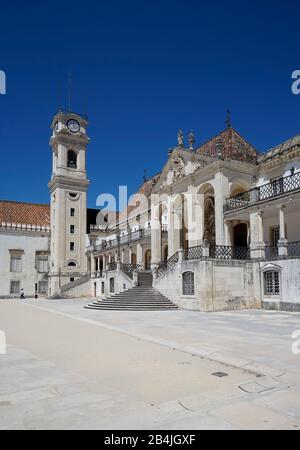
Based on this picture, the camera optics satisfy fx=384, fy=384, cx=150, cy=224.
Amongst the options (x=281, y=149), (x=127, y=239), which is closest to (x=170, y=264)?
(x=281, y=149)

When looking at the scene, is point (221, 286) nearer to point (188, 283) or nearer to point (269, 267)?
point (188, 283)

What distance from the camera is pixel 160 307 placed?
22359 millimetres

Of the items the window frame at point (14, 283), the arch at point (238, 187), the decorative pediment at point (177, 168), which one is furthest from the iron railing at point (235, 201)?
the window frame at point (14, 283)

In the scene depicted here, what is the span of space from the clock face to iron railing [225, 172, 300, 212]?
106 feet

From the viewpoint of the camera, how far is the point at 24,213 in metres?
54.8

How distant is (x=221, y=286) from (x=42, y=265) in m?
35.3

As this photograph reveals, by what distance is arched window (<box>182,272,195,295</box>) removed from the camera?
2170cm

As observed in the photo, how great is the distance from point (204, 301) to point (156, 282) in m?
5.81

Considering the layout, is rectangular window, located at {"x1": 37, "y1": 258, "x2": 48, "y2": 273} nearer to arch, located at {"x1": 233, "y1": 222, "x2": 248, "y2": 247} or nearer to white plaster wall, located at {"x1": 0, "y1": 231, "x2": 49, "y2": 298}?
white plaster wall, located at {"x1": 0, "y1": 231, "x2": 49, "y2": 298}

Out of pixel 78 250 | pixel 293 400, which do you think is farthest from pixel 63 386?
pixel 78 250

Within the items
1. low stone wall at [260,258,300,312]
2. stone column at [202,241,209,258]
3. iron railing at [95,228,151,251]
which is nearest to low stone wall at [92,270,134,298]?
iron railing at [95,228,151,251]

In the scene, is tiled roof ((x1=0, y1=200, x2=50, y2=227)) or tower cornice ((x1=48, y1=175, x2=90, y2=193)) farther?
tiled roof ((x1=0, y1=200, x2=50, y2=227))

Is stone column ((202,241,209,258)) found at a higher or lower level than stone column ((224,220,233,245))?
lower
